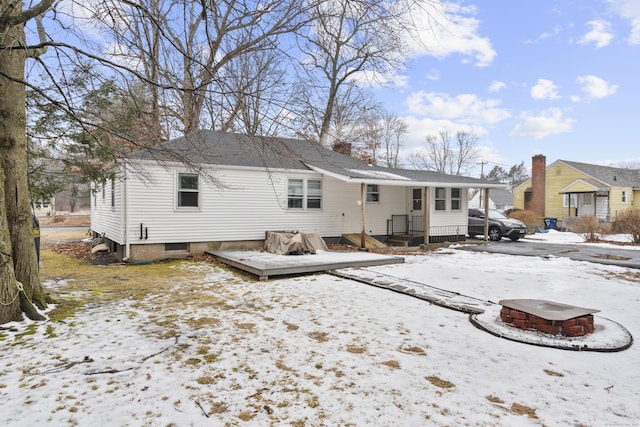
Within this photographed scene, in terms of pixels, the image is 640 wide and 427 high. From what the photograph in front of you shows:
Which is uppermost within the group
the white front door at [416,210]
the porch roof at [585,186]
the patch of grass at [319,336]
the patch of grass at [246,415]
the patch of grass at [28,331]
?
the porch roof at [585,186]

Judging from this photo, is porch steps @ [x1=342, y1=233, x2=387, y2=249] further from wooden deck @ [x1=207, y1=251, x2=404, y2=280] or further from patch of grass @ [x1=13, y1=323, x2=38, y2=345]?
patch of grass @ [x1=13, y1=323, x2=38, y2=345]

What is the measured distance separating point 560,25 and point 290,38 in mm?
8107

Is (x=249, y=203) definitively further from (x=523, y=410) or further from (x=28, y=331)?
(x=523, y=410)

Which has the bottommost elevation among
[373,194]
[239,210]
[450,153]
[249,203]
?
[239,210]

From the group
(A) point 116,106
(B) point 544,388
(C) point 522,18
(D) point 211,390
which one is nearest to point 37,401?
(D) point 211,390

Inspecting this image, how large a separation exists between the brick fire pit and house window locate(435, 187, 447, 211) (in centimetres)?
1028

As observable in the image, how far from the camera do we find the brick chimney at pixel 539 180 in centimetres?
2804

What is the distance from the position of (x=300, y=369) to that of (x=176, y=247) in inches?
328

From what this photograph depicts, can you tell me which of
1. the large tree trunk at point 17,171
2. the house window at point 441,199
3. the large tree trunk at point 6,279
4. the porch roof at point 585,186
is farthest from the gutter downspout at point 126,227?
the porch roof at point 585,186

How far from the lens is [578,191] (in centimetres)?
2780

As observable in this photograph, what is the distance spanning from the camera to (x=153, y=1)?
189 inches

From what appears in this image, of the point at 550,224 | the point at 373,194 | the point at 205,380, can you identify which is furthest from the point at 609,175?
the point at 205,380

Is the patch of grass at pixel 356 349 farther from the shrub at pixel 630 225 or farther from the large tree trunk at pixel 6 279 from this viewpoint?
the shrub at pixel 630 225

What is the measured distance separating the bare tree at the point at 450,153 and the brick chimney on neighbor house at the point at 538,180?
67.9 ft
